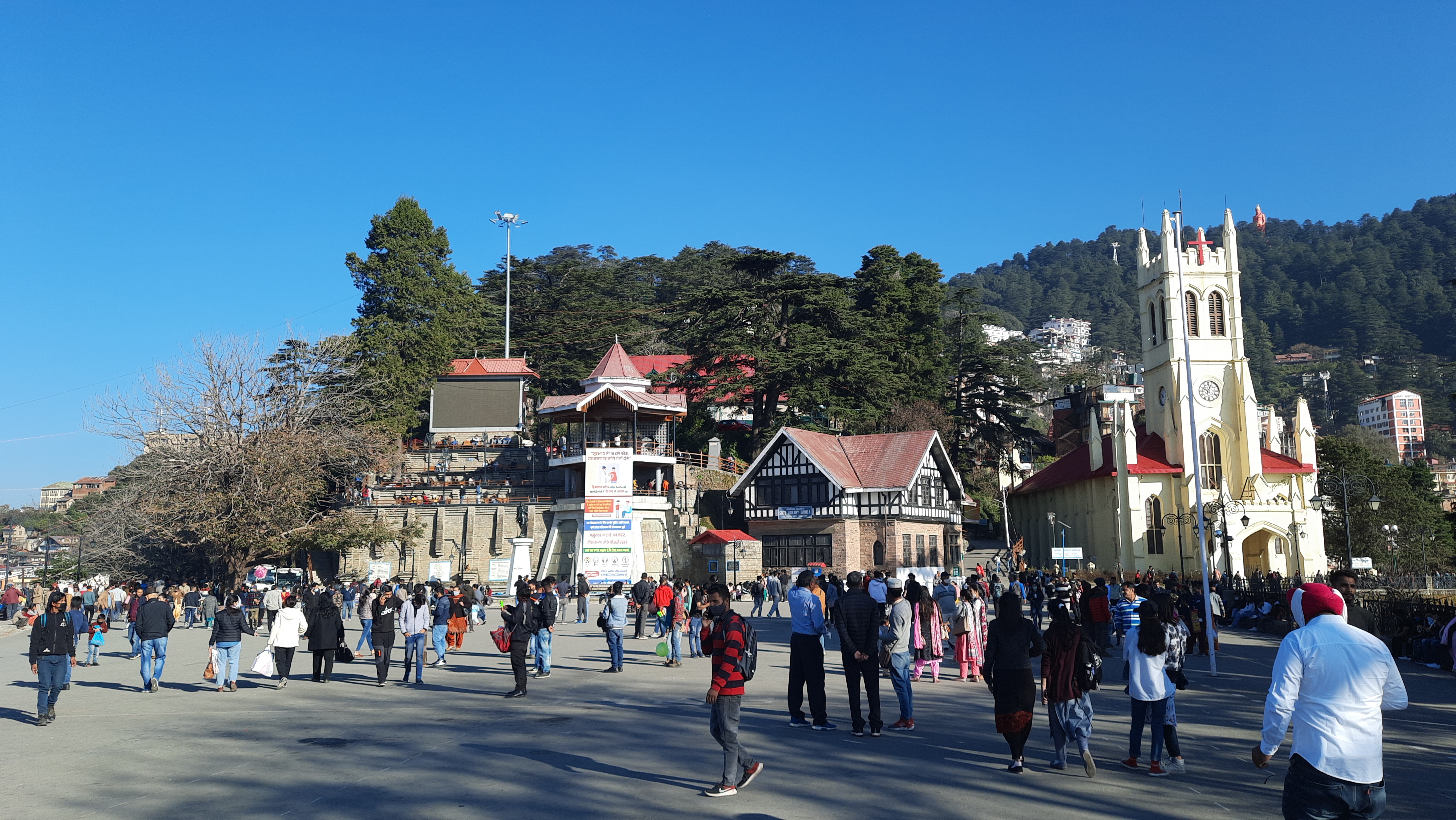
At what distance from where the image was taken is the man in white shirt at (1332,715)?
4957mm

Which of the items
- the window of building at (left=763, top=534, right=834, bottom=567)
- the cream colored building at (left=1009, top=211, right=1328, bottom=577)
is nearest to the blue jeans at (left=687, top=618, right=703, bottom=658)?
the window of building at (left=763, top=534, right=834, bottom=567)

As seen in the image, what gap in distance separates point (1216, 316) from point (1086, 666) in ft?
171

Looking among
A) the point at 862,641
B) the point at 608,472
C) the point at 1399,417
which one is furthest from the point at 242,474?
the point at 1399,417

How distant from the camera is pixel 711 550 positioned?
143ft

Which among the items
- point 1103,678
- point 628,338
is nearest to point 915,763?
point 1103,678

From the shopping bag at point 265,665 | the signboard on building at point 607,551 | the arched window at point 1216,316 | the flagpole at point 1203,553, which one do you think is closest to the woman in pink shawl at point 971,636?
the flagpole at point 1203,553

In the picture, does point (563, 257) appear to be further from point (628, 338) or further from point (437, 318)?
point (437, 318)

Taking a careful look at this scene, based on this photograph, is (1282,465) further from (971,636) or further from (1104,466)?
(971,636)

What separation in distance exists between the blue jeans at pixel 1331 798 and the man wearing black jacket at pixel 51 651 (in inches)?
545

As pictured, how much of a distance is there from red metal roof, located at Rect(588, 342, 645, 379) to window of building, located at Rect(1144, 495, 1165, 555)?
27962 millimetres

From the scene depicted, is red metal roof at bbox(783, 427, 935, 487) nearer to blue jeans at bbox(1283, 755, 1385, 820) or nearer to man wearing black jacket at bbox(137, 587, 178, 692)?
man wearing black jacket at bbox(137, 587, 178, 692)

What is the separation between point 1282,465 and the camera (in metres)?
52.7

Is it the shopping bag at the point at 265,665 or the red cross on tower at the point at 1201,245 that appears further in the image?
the red cross on tower at the point at 1201,245

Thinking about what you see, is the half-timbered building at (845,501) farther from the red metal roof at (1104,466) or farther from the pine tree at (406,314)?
the pine tree at (406,314)
